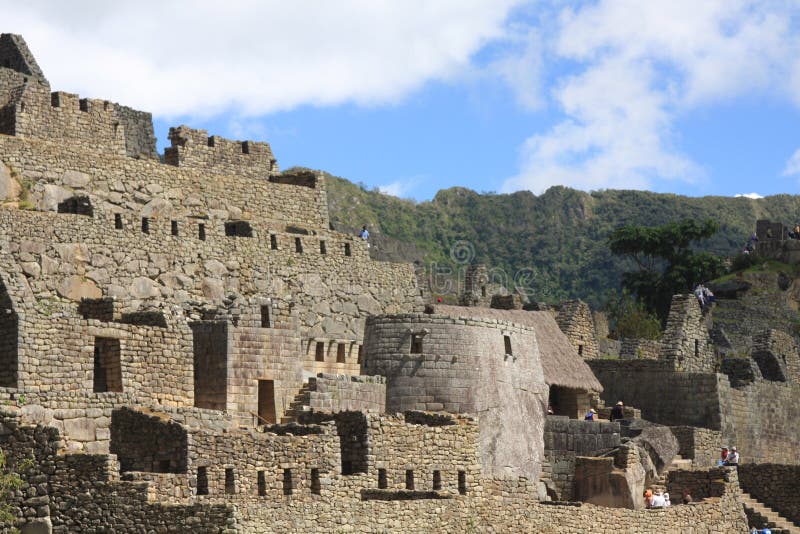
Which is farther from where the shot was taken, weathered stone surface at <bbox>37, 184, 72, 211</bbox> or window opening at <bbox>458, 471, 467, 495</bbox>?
weathered stone surface at <bbox>37, 184, 72, 211</bbox>

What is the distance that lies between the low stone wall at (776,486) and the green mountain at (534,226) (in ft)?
170

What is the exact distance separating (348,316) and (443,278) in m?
35.4

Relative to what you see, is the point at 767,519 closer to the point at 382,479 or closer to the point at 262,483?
the point at 382,479

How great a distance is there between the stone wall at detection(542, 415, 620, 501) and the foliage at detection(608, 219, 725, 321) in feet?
112

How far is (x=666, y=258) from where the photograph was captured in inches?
3516

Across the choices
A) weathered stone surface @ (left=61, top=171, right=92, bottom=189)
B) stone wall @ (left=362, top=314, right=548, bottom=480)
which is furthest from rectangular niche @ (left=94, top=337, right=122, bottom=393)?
weathered stone surface @ (left=61, top=171, right=92, bottom=189)

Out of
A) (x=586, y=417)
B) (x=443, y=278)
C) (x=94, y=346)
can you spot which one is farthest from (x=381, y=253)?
(x=94, y=346)

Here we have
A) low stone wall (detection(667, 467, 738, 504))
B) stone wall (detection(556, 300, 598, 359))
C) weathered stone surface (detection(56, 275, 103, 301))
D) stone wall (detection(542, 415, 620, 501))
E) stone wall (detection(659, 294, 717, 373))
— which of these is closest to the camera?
weathered stone surface (detection(56, 275, 103, 301))

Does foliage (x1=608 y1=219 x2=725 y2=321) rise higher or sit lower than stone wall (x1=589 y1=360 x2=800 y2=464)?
higher

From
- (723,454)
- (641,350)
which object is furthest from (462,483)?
(641,350)

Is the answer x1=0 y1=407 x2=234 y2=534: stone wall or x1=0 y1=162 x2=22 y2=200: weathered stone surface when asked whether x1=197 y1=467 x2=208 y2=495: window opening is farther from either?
x1=0 y1=162 x2=22 y2=200: weathered stone surface

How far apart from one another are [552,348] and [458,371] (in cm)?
970

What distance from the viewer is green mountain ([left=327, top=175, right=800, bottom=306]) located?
11688cm

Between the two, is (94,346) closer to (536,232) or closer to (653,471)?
(653,471)
